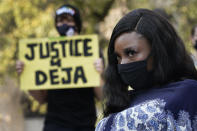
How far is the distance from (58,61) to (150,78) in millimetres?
2653

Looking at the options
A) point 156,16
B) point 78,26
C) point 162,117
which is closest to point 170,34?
point 156,16

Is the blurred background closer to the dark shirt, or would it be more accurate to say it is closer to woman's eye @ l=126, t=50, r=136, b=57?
the dark shirt

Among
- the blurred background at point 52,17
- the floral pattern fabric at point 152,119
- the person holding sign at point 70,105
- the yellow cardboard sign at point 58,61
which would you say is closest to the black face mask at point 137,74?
the floral pattern fabric at point 152,119

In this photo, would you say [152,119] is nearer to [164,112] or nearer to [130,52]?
[164,112]

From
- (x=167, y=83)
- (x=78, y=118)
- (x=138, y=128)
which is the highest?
(x=167, y=83)

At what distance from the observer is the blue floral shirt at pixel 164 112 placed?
79.0 inches

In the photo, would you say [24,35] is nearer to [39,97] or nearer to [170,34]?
[39,97]

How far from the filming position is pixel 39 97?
4648 millimetres

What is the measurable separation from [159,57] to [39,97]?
2685 mm

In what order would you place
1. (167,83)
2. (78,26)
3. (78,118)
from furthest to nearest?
1. (78,26)
2. (78,118)
3. (167,83)

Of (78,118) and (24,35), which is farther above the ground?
(24,35)

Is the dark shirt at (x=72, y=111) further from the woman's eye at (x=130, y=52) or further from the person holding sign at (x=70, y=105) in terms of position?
the woman's eye at (x=130, y=52)

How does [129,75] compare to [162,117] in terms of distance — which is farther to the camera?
[129,75]

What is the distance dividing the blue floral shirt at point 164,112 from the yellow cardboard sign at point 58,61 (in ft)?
7.88
